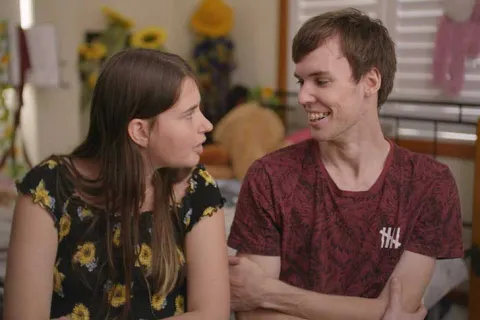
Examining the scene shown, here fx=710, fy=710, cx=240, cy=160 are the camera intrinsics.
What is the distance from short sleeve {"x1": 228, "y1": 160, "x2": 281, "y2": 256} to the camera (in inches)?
61.1

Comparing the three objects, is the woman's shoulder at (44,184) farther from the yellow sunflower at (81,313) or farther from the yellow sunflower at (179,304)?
the yellow sunflower at (179,304)

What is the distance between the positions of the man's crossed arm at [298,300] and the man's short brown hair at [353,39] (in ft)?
1.45

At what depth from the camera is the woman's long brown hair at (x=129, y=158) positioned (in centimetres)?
127

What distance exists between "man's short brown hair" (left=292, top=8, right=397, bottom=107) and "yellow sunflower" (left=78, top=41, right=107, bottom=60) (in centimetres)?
211

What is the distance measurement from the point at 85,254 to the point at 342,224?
0.56m

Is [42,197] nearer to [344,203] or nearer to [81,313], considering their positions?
[81,313]

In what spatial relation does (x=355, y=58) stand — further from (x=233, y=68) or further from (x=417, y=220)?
(x=233, y=68)

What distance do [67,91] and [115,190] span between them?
7.66 feet

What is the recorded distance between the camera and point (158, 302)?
1.37 metres

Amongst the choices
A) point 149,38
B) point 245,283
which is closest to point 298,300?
point 245,283

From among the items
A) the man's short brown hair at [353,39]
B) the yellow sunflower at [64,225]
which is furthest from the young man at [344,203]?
the yellow sunflower at [64,225]

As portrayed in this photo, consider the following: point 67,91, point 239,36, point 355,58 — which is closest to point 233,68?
point 239,36

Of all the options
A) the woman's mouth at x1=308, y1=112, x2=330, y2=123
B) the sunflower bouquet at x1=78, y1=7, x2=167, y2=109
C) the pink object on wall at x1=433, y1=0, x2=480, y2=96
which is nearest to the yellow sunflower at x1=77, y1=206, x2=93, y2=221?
the woman's mouth at x1=308, y1=112, x2=330, y2=123

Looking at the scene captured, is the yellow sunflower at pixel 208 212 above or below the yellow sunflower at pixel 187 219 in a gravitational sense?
above
